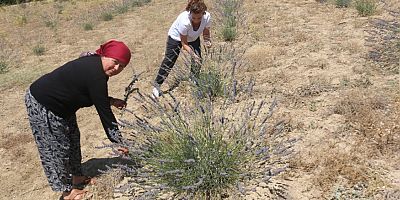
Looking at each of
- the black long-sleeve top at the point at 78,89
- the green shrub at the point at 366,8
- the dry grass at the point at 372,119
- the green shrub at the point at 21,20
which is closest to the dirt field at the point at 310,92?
the dry grass at the point at 372,119

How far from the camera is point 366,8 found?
673cm

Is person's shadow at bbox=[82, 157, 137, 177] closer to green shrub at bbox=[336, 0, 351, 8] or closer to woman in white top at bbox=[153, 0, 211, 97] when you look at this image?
woman in white top at bbox=[153, 0, 211, 97]

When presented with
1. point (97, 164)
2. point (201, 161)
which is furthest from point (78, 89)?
point (97, 164)

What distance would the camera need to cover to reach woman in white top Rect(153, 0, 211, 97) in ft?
14.0

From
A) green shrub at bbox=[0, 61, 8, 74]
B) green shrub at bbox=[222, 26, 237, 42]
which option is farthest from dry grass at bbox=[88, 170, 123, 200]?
green shrub at bbox=[0, 61, 8, 74]

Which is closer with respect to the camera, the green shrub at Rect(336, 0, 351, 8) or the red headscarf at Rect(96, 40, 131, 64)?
the red headscarf at Rect(96, 40, 131, 64)

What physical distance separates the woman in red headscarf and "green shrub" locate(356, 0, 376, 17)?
5283 millimetres

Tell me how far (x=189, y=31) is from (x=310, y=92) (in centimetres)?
150

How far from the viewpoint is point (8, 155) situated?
14.1ft

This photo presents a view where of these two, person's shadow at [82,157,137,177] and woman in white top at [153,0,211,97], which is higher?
woman in white top at [153,0,211,97]

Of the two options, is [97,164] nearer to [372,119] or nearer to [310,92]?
[310,92]

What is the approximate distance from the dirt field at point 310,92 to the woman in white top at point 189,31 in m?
0.84

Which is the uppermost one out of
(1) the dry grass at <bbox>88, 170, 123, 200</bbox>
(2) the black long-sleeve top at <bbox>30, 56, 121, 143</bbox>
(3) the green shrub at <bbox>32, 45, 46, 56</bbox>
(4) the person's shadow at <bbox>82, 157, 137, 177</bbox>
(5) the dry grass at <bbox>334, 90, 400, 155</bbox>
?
(2) the black long-sleeve top at <bbox>30, 56, 121, 143</bbox>

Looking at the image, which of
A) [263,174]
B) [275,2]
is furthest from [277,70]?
[275,2]
